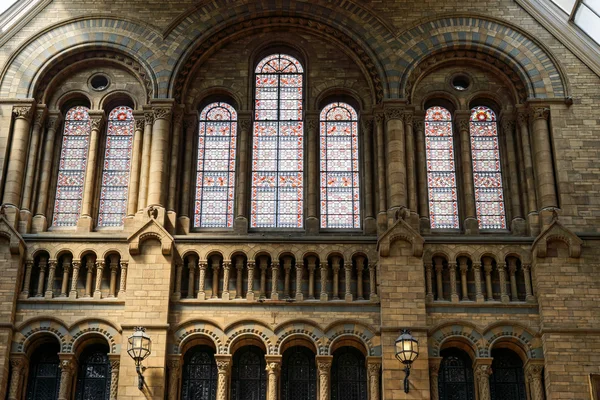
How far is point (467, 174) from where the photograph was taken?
25.6 metres

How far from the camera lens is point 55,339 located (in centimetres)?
2364

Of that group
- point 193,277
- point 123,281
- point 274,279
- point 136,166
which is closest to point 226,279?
point 193,277

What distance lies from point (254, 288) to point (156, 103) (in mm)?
A: 5529

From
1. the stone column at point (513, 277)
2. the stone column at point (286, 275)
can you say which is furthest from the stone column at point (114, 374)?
the stone column at point (513, 277)

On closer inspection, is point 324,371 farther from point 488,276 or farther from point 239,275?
point 488,276

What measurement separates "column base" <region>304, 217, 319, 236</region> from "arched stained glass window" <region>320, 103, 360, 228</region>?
1.14 feet

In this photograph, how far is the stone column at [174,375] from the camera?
74.7ft

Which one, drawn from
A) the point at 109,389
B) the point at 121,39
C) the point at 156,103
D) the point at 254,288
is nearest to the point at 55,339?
the point at 109,389

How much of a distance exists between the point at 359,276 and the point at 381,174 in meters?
2.77

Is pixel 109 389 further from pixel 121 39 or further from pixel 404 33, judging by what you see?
pixel 404 33

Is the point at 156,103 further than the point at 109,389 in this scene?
Yes

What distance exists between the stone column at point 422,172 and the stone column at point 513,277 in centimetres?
214

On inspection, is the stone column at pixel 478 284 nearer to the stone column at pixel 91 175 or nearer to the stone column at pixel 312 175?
the stone column at pixel 312 175

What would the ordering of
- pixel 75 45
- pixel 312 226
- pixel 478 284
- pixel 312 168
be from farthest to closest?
1. pixel 75 45
2. pixel 312 168
3. pixel 312 226
4. pixel 478 284
